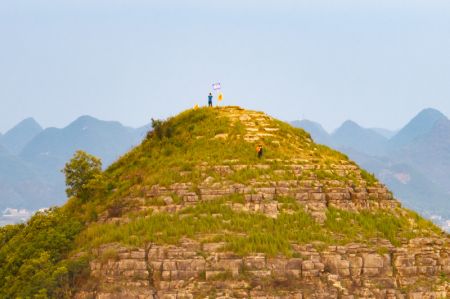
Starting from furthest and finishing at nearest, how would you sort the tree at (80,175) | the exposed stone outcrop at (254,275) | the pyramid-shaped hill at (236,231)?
the tree at (80,175) → the pyramid-shaped hill at (236,231) → the exposed stone outcrop at (254,275)

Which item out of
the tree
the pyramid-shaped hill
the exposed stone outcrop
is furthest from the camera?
the tree

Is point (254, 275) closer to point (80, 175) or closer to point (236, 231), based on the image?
point (236, 231)

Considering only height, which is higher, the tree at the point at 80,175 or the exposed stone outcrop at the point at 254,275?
the tree at the point at 80,175

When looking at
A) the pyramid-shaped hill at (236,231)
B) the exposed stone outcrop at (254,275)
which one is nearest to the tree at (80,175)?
the pyramid-shaped hill at (236,231)

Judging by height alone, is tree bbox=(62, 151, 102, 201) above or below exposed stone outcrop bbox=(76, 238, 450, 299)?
above

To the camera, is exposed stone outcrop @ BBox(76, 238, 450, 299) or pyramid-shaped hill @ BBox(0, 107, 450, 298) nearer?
exposed stone outcrop @ BBox(76, 238, 450, 299)

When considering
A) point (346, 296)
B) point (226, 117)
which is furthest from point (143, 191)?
point (346, 296)

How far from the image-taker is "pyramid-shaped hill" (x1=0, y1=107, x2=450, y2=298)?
43.5 meters

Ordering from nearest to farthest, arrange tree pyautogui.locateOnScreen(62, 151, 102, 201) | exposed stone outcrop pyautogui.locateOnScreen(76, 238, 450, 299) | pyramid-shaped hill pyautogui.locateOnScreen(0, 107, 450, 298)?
exposed stone outcrop pyautogui.locateOnScreen(76, 238, 450, 299) < pyramid-shaped hill pyautogui.locateOnScreen(0, 107, 450, 298) < tree pyautogui.locateOnScreen(62, 151, 102, 201)

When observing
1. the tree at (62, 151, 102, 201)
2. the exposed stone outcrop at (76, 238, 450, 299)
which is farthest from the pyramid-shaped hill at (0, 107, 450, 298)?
the tree at (62, 151, 102, 201)

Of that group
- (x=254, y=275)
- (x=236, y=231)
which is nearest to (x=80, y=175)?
(x=236, y=231)

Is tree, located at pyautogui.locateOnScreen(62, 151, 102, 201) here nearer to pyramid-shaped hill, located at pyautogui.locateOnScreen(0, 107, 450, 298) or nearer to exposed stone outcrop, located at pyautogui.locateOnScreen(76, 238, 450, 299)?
pyramid-shaped hill, located at pyautogui.locateOnScreen(0, 107, 450, 298)

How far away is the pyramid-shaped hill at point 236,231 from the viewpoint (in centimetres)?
4347

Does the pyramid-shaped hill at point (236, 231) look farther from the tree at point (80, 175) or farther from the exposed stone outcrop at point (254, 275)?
the tree at point (80, 175)
